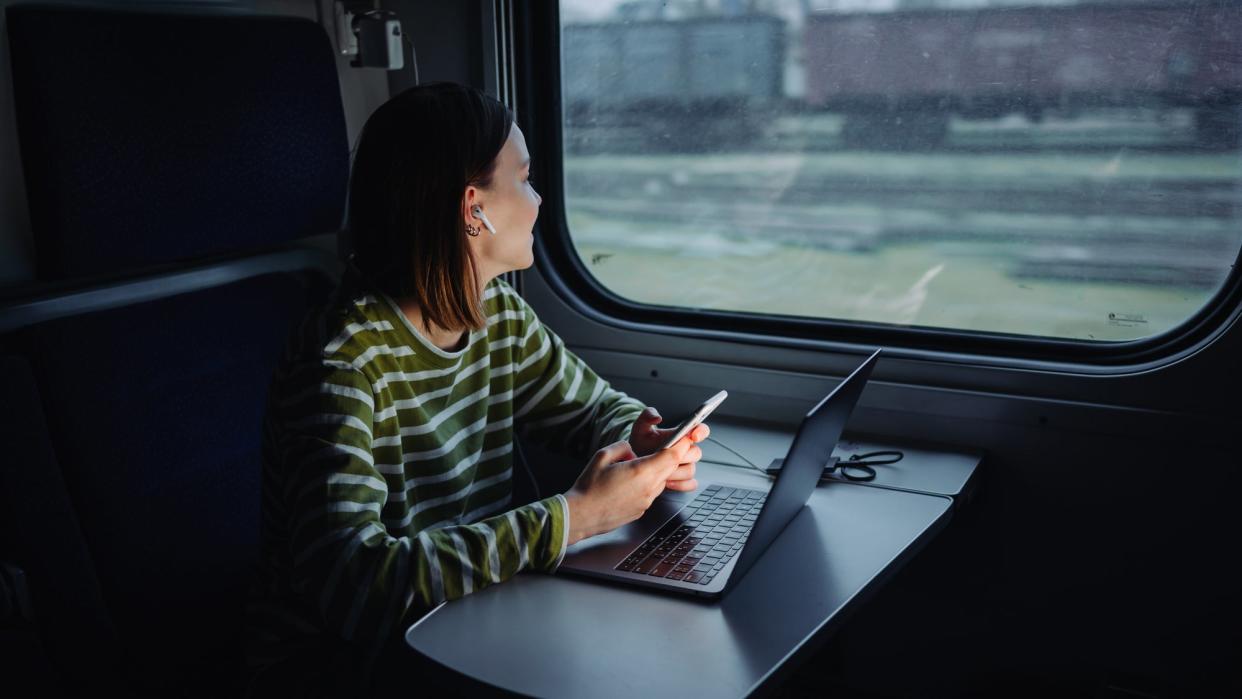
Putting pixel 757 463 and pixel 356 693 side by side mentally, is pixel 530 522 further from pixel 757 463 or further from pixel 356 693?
pixel 757 463

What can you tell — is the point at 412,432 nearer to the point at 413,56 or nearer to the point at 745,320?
the point at 745,320

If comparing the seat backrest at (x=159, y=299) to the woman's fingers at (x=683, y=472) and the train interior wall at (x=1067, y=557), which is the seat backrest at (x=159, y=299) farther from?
the woman's fingers at (x=683, y=472)

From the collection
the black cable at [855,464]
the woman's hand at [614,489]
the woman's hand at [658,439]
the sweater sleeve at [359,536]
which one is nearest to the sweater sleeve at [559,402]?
the woman's hand at [658,439]

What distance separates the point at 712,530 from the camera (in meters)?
1.55

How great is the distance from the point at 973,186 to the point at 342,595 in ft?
4.62

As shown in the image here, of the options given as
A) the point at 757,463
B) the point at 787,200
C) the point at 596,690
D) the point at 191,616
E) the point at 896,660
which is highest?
A: the point at 787,200

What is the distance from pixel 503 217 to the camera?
65.0 inches

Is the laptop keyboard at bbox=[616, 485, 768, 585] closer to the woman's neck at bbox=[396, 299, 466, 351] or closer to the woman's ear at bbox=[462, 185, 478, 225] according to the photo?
the woman's neck at bbox=[396, 299, 466, 351]

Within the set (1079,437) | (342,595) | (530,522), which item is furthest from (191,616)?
(1079,437)

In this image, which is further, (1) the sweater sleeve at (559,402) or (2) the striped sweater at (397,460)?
(1) the sweater sleeve at (559,402)

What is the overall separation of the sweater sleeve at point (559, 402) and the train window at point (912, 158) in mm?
525

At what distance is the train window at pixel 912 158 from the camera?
1875 mm

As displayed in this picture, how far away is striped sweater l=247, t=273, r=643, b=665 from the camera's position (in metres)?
1.30

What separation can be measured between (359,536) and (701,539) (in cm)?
49
